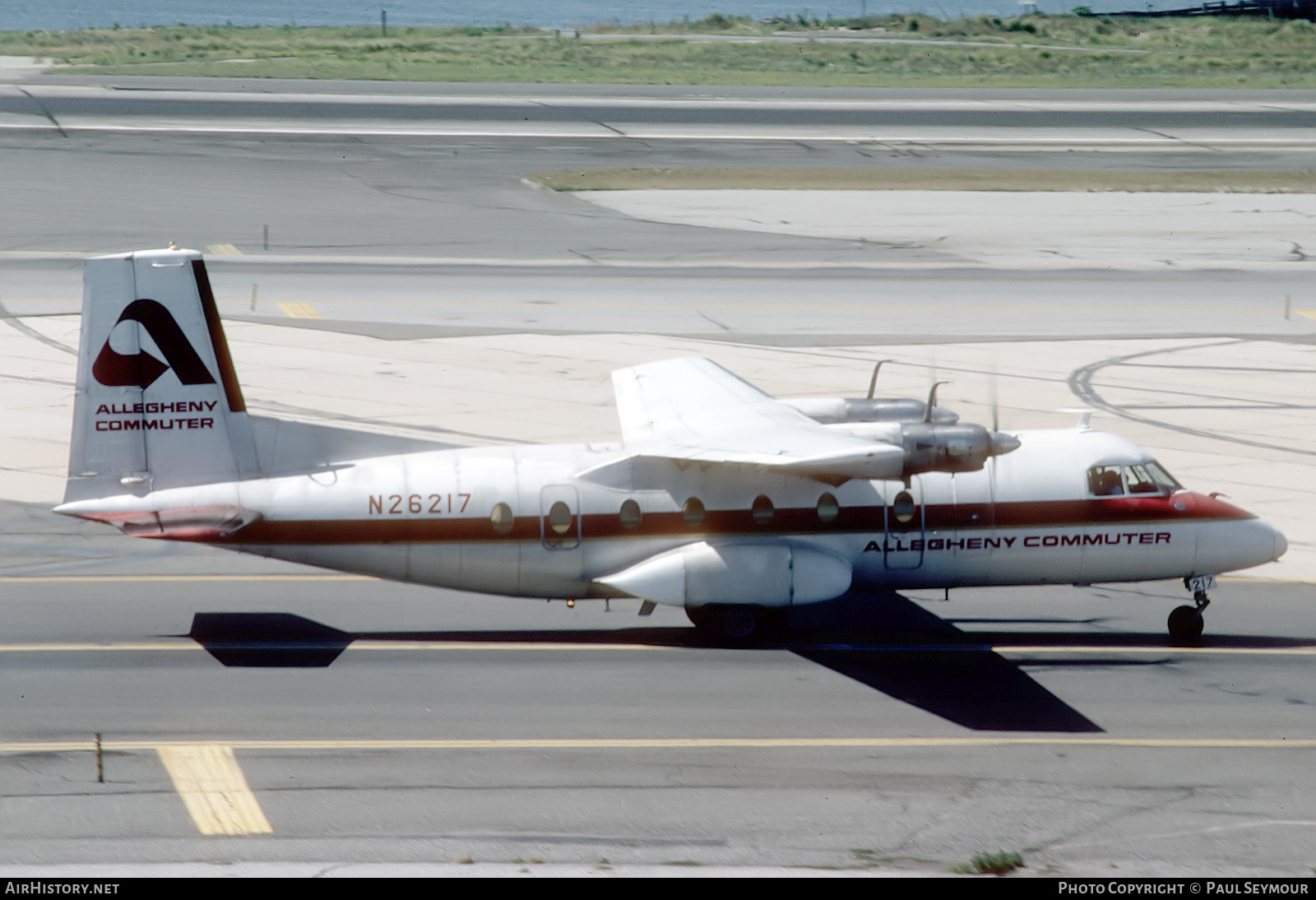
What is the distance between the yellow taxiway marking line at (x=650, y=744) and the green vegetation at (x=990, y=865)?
3699 millimetres

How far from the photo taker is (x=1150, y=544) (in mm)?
21594

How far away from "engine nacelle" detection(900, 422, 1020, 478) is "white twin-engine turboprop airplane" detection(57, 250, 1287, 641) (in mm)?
376

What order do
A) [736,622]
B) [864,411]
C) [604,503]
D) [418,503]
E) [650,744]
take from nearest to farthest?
[650,744] → [418,503] → [604,503] → [736,622] → [864,411]

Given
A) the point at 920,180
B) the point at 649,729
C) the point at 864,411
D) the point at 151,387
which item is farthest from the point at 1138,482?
the point at 920,180

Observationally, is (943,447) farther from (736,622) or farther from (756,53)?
(756,53)

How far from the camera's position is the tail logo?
2000 cm

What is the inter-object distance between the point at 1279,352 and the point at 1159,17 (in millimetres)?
144845

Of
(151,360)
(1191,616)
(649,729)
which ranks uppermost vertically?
(151,360)

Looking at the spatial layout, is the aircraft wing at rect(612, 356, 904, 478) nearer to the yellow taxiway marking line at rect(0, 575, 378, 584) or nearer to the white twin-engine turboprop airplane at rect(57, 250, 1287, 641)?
the white twin-engine turboprop airplane at rect(57, 250, 1287, 641)

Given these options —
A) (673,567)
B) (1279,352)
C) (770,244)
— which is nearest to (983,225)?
(770,244)

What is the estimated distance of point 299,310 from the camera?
44.8 m

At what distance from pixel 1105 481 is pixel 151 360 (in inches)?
527

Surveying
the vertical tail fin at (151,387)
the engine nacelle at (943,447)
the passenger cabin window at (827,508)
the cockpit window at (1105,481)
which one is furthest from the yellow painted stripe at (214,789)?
the cockpit window at (1105,481)
